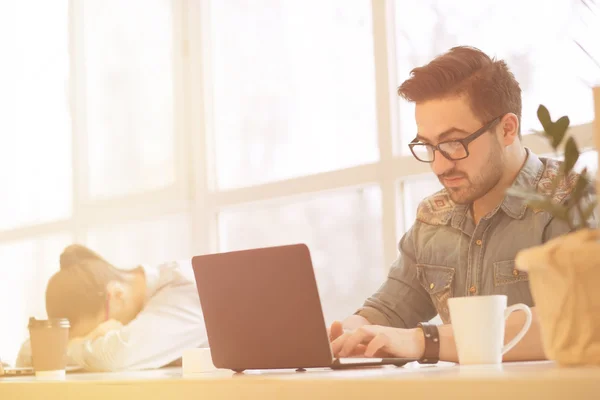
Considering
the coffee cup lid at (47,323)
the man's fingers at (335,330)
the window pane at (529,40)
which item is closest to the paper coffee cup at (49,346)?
the coffee cup lid at (47,323)

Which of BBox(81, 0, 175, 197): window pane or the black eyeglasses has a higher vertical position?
BBox(81, 0, 175, 197): window pane

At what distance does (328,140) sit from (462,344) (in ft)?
7.66

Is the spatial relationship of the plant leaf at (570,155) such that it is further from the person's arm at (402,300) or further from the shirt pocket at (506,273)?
the person's arm at (402,300)

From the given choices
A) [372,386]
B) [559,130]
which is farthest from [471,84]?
[372,386]

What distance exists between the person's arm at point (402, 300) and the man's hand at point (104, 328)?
109cm

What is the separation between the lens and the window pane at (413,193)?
3088 mm

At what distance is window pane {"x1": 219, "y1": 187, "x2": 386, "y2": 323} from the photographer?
128 inches

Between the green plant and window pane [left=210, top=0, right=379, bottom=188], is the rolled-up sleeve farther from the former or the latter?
the green plant

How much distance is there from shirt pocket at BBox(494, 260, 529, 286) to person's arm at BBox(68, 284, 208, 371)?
4.16ft

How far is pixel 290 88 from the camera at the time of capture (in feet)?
11.8

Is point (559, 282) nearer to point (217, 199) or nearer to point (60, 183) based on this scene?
point (217, 199)

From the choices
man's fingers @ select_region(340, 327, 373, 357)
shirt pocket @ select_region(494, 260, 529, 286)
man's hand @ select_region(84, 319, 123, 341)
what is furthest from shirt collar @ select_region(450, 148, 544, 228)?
man's hand @ select_region(84, 319, 123, 341)

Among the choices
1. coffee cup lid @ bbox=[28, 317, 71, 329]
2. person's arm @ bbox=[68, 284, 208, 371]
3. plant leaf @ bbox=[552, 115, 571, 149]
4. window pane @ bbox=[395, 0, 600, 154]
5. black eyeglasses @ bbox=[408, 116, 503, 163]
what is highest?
window pane @ bbox=[395, 0, 600, 154]

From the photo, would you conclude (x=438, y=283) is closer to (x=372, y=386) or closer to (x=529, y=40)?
(x=529, y=40)
